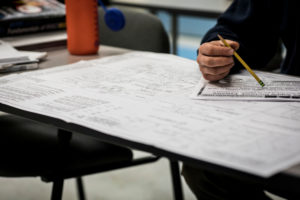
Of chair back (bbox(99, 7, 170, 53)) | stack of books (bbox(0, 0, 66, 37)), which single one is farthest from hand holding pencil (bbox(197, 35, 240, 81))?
stack of books (bbox(0, 0, 66, 37))

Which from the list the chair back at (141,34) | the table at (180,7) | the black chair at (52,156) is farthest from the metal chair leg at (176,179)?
the table at (180,7)

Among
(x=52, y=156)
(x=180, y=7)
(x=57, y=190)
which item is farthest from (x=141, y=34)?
(x=180, y=7)

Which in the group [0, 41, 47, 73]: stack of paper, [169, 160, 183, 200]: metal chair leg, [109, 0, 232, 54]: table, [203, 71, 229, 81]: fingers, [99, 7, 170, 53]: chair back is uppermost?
[203, 71, 229, 81]: fingers

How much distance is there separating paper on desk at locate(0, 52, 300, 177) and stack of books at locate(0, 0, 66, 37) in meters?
0.38

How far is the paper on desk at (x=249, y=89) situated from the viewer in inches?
28.9

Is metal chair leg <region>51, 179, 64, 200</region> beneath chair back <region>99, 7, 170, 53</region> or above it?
beneath

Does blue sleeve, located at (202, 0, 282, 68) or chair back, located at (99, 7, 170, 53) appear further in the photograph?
chair back, located at (99, 7, 170, 53)

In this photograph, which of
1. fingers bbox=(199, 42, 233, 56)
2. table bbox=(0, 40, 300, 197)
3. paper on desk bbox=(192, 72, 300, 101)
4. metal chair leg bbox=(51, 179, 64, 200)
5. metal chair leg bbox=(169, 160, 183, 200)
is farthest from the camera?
metal chair leg bbox=(169, 160, 183, 200)

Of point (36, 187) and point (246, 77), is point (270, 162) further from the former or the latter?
point (36, 187)

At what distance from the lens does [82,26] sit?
1.13m

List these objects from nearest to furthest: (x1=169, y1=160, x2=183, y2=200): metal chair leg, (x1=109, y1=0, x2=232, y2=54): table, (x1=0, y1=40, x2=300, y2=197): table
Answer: (x1=0, y1=40, x2=300, y2=197): table → (x1=169, y1=160, x2=183, y2=200): metal chair leg → (x1=109, y1=0, x2=232, y2=54): table

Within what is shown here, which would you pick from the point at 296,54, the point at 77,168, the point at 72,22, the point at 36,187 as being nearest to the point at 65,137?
the point at 77,168

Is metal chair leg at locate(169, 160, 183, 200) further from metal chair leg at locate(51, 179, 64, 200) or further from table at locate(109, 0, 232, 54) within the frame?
table at locate(109, 0, 232, 54)

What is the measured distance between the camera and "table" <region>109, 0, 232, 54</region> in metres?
2.48
